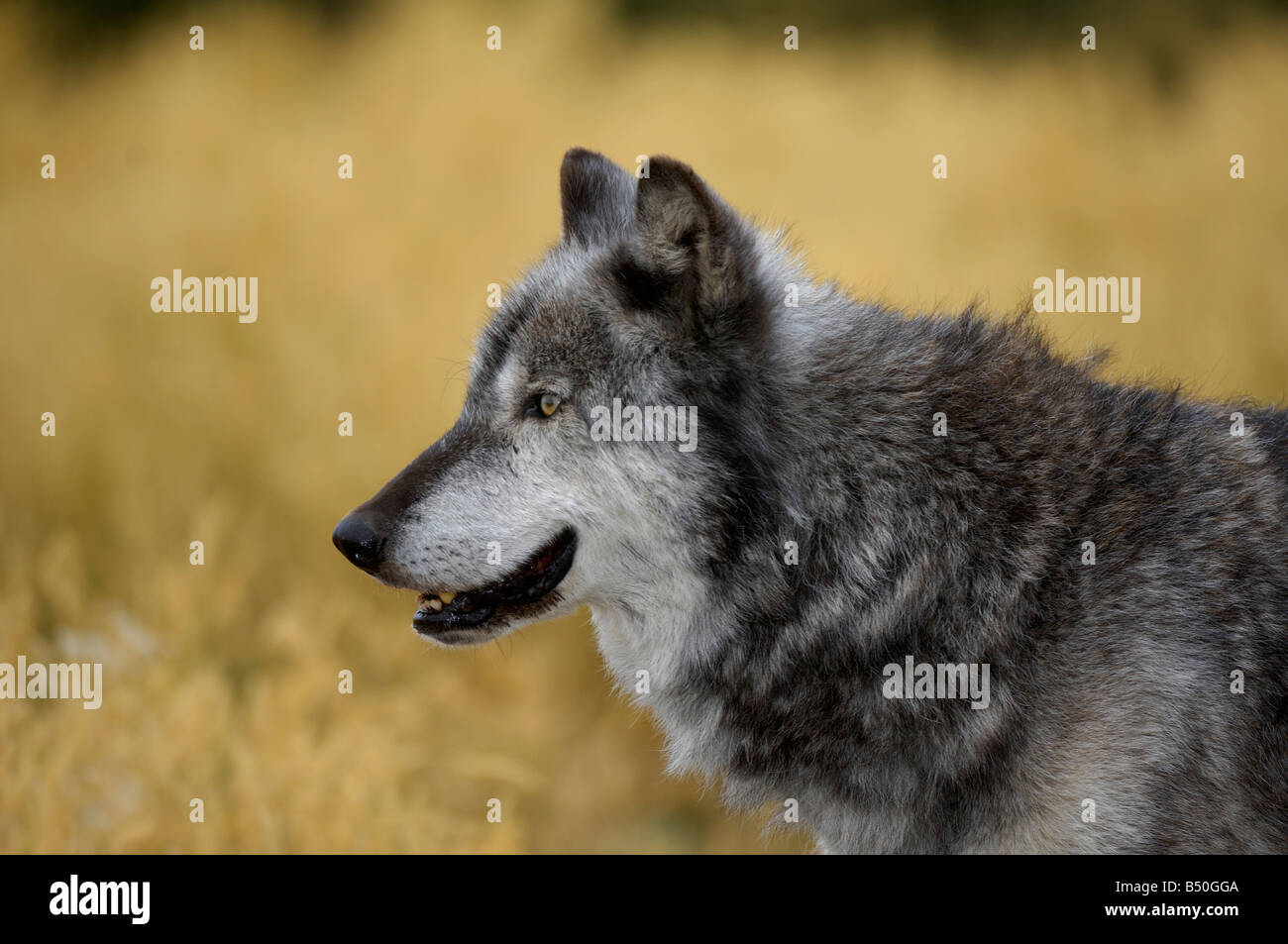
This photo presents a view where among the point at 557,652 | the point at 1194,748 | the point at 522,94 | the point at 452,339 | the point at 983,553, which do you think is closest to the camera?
the point at 1194,748

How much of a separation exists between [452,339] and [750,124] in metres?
3.51

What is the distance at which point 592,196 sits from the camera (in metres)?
4.34

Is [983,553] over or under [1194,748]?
over

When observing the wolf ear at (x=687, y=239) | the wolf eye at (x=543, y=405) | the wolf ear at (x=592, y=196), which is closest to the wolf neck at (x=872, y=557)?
the wolf ear at (x=687, y=239)

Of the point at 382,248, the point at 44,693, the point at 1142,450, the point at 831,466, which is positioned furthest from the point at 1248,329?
the point at 44,693

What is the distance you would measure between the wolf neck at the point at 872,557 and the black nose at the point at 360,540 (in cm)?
89

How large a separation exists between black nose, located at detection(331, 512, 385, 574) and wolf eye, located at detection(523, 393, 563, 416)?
2.09 ft

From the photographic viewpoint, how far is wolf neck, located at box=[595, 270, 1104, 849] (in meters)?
3.51

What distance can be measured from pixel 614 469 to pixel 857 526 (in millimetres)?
795

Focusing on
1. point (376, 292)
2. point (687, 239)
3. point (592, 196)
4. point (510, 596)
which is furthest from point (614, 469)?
point (376, 292)

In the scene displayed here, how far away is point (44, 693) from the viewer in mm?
6148

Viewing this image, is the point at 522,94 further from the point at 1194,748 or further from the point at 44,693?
the point at 1194,748

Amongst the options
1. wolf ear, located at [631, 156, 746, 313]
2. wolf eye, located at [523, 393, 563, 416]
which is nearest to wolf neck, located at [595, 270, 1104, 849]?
wolf ear, located at [631, 156, 746, 313]

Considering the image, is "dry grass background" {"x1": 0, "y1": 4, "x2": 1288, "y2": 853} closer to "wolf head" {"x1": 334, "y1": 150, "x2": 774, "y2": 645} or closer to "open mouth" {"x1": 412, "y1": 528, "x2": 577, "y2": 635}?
"wolf head" {"x1": 334, "y1": 150, "x2": 774, "y2": 645}
